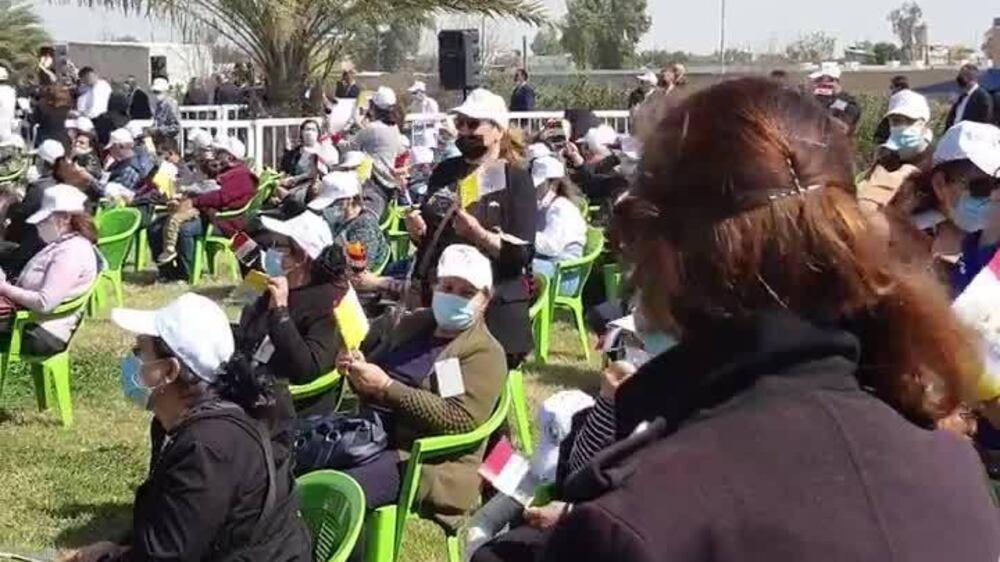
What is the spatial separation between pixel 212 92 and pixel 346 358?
680 inches

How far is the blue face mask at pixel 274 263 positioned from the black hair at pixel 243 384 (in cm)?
204

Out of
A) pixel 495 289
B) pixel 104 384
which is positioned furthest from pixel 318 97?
pixel 495 289

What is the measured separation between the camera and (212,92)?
21.5m

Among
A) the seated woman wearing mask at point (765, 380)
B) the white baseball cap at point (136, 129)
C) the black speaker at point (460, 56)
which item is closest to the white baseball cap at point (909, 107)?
the seated woman wearing mask at point (765, 380)

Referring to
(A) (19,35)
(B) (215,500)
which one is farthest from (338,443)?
(A) (19,35)

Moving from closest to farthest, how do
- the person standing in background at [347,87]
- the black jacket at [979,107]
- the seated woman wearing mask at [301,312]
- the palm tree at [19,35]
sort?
the seated woman wearing mask at [301,312] < the black jacket at [979,107] < the person standing in background at [347,87] < the palm tree at [19,35]

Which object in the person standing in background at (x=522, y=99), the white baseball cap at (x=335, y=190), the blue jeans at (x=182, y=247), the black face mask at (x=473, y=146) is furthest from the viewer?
the person standing in background at (x=522, y=99)

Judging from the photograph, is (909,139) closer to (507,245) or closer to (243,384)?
(507,245)

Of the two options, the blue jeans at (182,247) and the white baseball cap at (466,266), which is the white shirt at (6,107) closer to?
the blue jeans at (182,247)

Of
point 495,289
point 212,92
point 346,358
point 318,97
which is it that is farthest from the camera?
point 212,92

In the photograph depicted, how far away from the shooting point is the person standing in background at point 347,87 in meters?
20.8

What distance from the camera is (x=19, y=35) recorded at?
33.8m

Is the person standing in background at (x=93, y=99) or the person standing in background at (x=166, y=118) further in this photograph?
the person standing in background at (x=93, y=99)

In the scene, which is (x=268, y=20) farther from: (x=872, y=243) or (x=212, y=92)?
(x=872, y=243)
